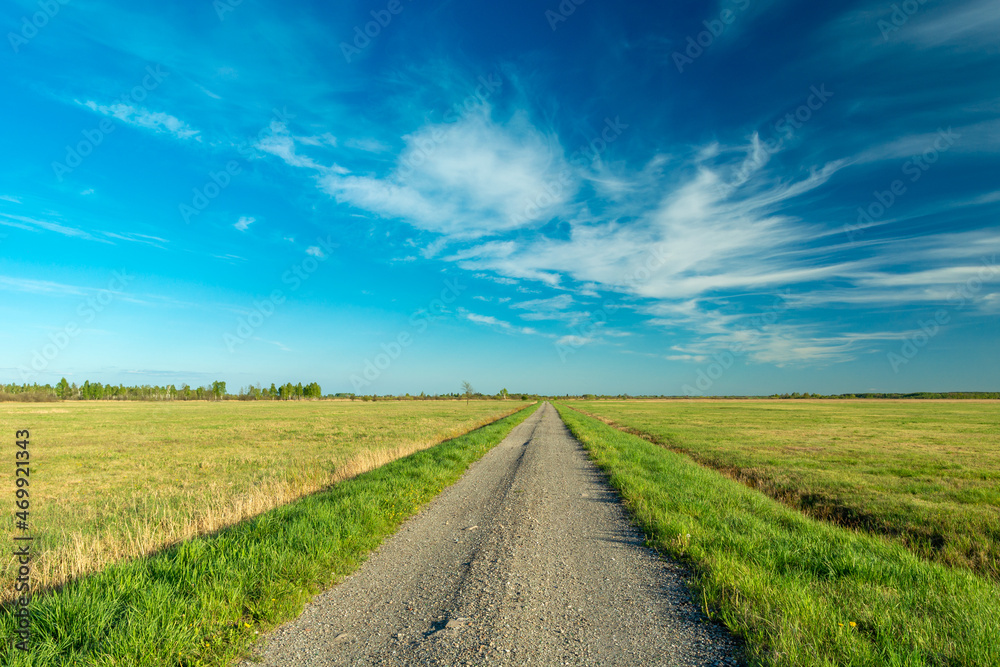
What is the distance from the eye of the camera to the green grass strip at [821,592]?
13.4ft

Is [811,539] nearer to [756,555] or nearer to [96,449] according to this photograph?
[756,555]

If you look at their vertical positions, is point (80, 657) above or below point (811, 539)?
above

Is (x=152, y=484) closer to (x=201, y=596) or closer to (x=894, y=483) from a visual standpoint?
(x=201, y=596)

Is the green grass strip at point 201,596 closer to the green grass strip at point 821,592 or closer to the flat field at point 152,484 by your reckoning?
the flat field at point 152,484

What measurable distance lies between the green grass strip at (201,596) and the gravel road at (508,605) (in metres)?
0.40

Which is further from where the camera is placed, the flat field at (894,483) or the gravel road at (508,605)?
the flat field at (894,483)

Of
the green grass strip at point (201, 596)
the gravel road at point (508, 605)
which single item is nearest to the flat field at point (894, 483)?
the gravel road at point (508, 605)

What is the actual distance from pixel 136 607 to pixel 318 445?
26033mm

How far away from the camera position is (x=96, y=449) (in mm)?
26594

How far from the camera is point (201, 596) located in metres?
4.92

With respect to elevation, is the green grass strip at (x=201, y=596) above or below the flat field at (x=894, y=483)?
above

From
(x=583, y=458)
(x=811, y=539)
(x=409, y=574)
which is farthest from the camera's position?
(x=583, y=458)

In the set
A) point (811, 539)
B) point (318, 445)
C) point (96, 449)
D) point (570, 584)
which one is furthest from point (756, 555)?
point (96, 449)

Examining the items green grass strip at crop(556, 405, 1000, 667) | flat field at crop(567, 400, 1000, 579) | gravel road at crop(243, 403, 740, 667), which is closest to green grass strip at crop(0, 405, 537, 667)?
gravel road at crop(243, 403, 740, 667)
